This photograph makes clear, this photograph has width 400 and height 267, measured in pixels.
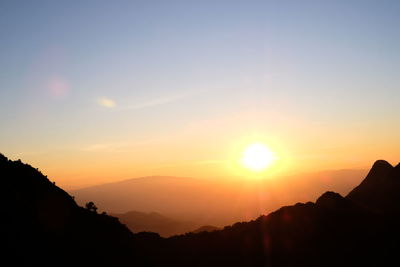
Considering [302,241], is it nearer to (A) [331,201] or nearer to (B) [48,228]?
(A) [331,201]

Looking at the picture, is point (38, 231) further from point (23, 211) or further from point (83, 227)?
point (83, 227)

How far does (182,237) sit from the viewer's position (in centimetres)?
7125

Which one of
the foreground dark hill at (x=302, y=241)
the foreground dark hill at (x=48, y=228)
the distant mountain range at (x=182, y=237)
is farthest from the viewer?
the foreground dark hill at (x=302, y=241)

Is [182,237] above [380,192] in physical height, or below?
below

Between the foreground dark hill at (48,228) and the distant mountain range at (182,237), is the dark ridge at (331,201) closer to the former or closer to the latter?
the distant mountain range at (182,237)

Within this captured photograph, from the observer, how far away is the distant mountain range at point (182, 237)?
35438 millimetres

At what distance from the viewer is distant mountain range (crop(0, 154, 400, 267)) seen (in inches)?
1395

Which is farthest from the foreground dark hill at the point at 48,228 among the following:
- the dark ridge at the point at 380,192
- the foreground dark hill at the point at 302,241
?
the dark ridge at the point at 380,192

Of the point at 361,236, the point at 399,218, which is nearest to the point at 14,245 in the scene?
the point at 361,236

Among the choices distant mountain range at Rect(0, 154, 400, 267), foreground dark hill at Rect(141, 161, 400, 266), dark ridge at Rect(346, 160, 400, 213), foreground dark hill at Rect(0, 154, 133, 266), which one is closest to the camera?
foreground dark hill at Rect(0, 154, 133, 266)

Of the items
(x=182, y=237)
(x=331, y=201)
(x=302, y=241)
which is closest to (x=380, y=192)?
(x=331, y=201)

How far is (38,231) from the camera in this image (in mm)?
35938

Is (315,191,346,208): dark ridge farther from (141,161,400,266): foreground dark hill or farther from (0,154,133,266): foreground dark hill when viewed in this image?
(0,154,133,266): foreground dark hill

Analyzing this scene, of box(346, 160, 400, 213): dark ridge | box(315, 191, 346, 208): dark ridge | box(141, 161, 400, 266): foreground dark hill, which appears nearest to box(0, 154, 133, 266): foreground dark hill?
box(141, 161, 400, 266): foreground dark hill
